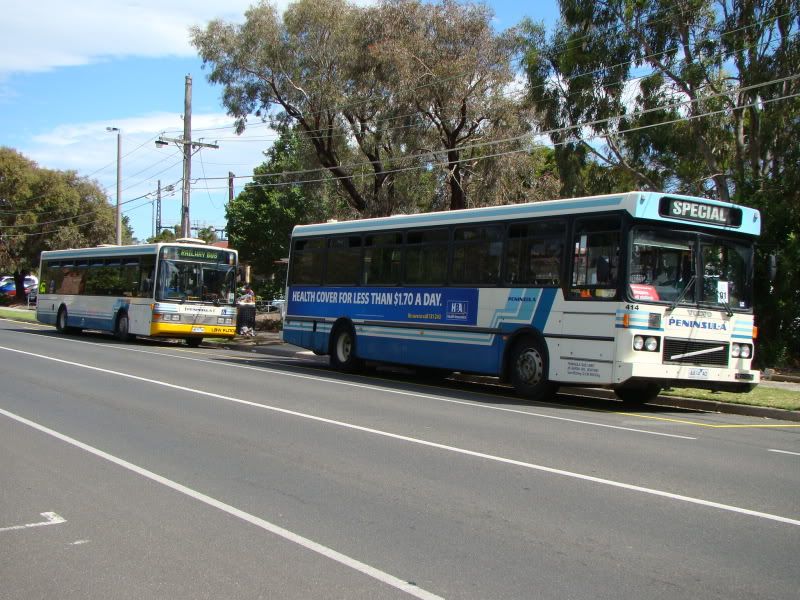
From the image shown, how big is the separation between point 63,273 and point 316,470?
2780 cm

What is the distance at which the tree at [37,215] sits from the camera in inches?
2430

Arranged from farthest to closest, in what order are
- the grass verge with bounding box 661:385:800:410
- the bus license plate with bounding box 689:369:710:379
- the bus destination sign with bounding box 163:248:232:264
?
the bus destination sign with bounding box 163:248:232:264, the grass verge with bounding box 661:385:800:410, the bus license plate with bounding box 689:369:710:379

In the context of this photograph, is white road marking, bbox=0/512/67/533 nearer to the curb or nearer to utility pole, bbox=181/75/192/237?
the curb

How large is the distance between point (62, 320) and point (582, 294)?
24438 millimetres

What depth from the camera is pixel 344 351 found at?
20.0 m

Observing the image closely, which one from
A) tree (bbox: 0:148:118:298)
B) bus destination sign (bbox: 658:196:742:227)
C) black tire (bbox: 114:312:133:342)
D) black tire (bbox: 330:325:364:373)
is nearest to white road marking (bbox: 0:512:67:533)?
bus destination sign (bbox: 658:196:742:227)

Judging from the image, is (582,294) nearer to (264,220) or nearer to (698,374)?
(698,374)

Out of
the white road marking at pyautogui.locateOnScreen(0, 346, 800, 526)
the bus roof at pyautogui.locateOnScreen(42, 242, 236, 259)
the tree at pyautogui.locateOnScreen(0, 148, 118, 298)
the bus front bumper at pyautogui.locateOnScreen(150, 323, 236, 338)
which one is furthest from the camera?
the tree at pyautogui.locateOnScreen(0, 148, 118, 298)

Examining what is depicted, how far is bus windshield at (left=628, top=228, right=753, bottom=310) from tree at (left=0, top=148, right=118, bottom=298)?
55.4m

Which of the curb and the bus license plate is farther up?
the bus license plate

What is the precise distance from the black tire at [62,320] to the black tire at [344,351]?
16.4m

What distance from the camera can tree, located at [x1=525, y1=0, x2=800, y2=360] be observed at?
70.4 feet

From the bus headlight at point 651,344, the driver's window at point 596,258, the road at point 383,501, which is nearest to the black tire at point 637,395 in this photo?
the road at point 383,501

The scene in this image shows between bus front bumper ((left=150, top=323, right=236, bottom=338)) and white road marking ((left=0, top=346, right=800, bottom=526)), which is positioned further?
bus front bumper ((left=150, top=323, right=236, bottom=338))
